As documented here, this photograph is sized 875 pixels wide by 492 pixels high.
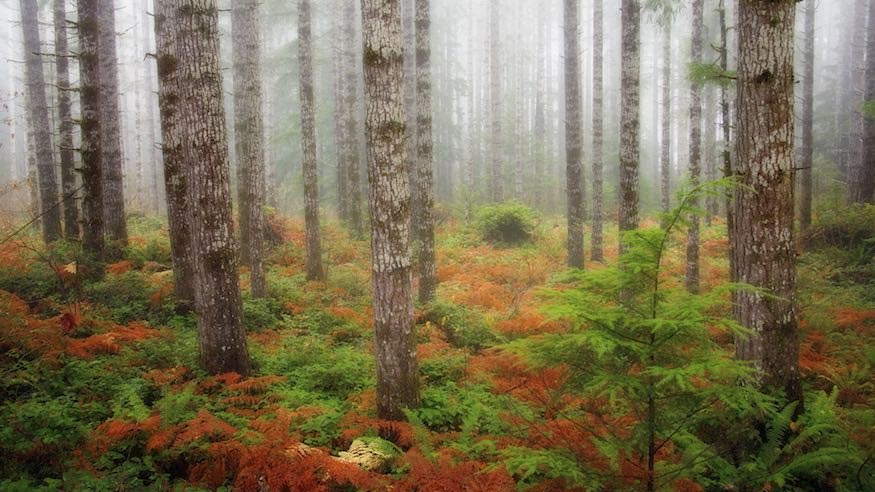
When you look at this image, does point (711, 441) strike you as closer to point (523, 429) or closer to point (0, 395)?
point (523, 429)

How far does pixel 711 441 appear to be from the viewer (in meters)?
5.46

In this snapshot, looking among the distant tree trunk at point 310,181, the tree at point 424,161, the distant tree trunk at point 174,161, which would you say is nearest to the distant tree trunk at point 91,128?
the distant tree trunk at point 174,161

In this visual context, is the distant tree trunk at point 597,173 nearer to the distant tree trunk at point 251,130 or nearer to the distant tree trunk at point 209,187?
the distant tree trunk at point 251,130

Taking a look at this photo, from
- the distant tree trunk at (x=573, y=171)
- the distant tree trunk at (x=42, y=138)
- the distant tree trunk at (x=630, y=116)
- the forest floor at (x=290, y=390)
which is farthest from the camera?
the distant tree trunk at (x=573, y=171)

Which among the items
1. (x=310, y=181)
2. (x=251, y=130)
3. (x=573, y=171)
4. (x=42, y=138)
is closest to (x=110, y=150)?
(x=42, y=138)

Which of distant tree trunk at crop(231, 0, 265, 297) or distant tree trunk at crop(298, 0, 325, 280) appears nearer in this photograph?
distant tree trunk at crop(231, 0, 265, 297)

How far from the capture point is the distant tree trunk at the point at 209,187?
6723 mm

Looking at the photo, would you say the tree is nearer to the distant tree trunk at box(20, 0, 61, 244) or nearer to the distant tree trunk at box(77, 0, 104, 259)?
the distant tree trunk at box(77, 0, 104, 259)

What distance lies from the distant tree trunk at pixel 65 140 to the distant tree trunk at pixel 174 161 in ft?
8.85

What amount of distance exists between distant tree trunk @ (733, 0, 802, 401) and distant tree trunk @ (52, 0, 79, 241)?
1154cm

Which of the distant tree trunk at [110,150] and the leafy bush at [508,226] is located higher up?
the distant tree trunk at [110,150]

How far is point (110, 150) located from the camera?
13.2 metres

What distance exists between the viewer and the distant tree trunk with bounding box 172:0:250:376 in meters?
6.72

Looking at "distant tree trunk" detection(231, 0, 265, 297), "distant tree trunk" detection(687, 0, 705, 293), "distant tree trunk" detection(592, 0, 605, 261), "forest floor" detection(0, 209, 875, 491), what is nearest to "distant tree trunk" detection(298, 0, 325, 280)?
"forest floor" detection(0, 209, 875, 491)
